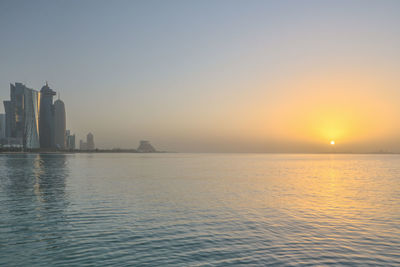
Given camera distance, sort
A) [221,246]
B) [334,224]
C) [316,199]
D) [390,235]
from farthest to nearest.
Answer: [316,199] < [334,224] < [390,235] < [221,246]

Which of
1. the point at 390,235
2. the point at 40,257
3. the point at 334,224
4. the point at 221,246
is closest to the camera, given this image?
the point at 40,257

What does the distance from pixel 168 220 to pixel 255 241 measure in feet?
32.9

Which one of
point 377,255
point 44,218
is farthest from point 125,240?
point 377,255

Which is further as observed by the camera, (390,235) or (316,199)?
(316,199)

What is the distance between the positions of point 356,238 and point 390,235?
358cm

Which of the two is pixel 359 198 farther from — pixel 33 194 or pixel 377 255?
pixel 33 194

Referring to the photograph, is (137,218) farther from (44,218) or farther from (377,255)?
(377,255)

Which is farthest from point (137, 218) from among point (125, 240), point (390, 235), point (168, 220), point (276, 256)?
point (390, 235)

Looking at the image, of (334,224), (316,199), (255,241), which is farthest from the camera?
(316,199)

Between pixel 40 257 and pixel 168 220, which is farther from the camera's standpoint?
pixel 168 220

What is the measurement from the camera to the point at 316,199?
1783 inches

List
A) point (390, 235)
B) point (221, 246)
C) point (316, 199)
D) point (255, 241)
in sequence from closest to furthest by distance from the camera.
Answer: point (221, 246) < point (255, 241) < point (390, 235) < point (316, 199)

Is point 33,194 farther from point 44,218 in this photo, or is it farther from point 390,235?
point 390,235

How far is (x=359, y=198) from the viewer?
46.6 metres
